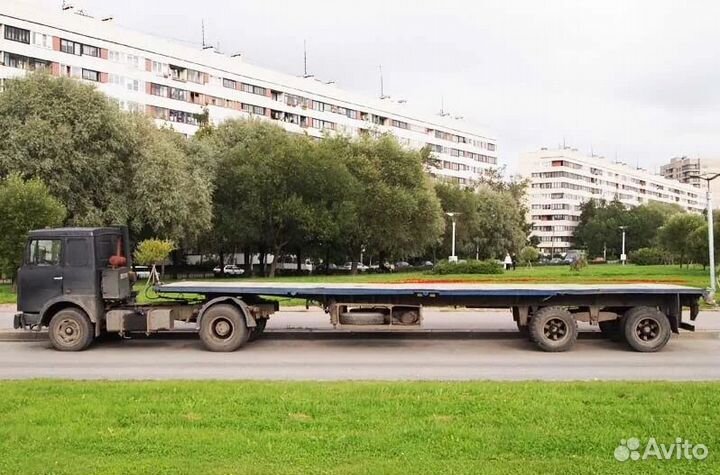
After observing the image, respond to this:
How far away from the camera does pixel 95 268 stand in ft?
46.2

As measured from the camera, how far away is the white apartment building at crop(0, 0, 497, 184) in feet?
193

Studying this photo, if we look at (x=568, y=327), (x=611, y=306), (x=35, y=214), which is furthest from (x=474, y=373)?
(x=35, y=214)

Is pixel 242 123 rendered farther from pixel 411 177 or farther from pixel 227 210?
pixel 411 177

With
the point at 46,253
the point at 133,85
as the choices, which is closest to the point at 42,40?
the point at 133,85

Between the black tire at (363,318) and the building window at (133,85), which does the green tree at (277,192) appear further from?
the black tire at (363,318)

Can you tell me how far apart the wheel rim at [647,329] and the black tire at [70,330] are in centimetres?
1072

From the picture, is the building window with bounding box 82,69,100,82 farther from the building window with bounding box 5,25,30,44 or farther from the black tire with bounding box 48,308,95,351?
the black tire with bounding box 48,308,95,351

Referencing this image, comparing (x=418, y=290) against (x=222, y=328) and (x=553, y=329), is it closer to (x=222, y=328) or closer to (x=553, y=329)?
(x=553, y=329)

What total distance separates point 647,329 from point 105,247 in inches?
428

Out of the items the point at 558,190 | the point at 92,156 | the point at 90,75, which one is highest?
the point at 90,75

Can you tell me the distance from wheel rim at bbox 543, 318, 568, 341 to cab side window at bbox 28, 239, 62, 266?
9.67 m

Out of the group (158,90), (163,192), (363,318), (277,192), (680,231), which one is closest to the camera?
(363,318)

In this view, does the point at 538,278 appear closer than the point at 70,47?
Yes

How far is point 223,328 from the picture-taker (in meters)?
14.1
